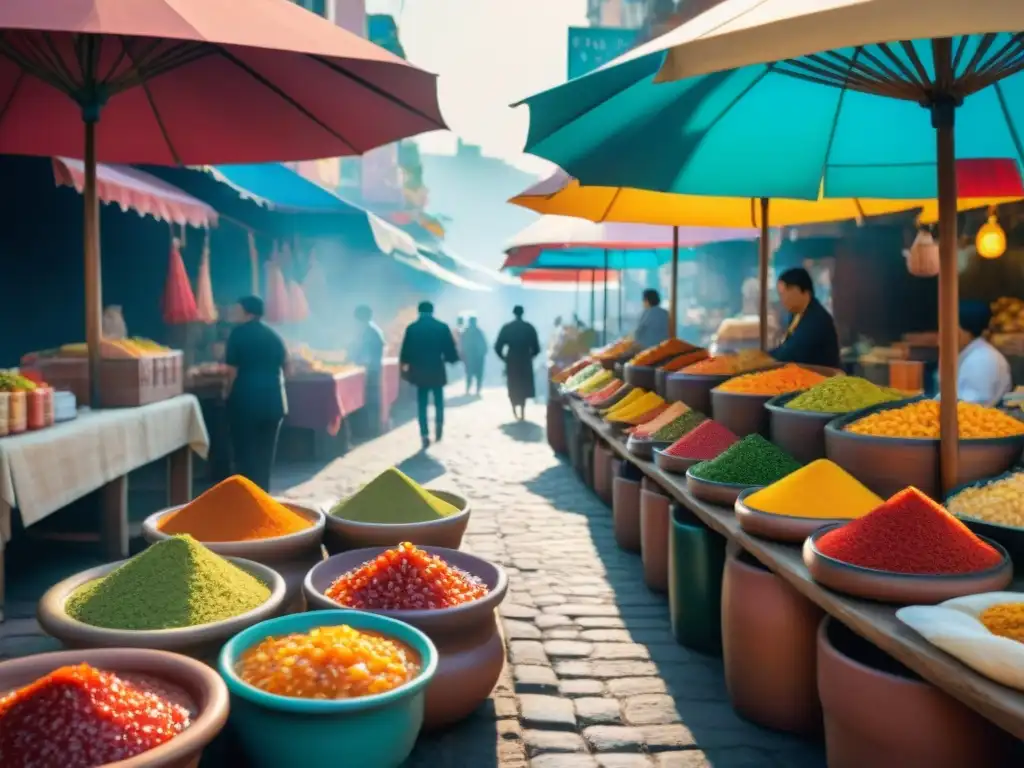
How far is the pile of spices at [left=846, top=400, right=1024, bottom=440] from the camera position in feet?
11.3

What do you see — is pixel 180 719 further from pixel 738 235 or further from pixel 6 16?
pixel 738 235

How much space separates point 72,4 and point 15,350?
6055 mm

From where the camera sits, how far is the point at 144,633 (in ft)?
7.84

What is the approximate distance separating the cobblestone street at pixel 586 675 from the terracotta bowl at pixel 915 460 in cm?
104

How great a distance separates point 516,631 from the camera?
435 cm

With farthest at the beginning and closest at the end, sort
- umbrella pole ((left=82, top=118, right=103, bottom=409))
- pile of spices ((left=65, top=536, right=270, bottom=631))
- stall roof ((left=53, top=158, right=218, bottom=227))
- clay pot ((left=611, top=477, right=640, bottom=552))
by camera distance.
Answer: stall roof ((left=53, top=158, right=218, bottom=227))
clay pot ((left=611, top=477, right=640, bottom=552))
umbrella pole ((left=82, top=118, right=103, bottom=409))
pile of spices ((left=65, top=536, right=270, bottom=631))

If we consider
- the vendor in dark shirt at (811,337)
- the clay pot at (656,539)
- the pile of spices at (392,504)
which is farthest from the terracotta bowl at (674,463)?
the vendor in dark shirt at (811,337)

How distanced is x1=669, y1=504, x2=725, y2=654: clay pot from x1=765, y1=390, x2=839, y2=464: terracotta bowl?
536 mm

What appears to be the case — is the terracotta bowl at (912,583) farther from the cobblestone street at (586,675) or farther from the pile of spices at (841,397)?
the pile of spices at (841,397)

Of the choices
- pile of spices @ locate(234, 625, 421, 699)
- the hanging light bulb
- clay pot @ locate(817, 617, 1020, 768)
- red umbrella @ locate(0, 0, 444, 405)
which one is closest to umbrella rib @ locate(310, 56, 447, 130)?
red umbrella @ locate(0, 0, 444, 405)

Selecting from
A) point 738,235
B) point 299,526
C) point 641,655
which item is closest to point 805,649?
point 641,655

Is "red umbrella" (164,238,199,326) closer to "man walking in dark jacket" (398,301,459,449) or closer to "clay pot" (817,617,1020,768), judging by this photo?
"man walking in dark jacket" (398,301,459,449)

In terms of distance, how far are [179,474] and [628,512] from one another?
10.6 ft

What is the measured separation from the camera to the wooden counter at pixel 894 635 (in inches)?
74.3
